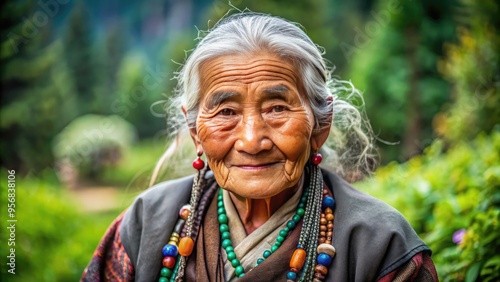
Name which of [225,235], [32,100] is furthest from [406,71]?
[225,235]

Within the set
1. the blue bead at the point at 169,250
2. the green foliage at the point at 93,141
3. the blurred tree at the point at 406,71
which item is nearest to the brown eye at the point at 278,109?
the blue bead at the point at 169,250

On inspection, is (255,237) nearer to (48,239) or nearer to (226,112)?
(226,112)

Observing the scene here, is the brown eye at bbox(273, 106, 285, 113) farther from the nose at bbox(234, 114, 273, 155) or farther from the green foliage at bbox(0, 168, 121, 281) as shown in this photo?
the green foliage at bbox(0, 168, 121, 281)

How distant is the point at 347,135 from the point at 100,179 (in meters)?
10.3

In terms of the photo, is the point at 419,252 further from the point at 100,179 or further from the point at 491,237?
the point at 100,179

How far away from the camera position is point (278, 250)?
2.22 meters

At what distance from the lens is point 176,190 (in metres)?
2.54

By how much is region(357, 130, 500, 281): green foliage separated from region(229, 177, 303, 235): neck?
3.57 ft

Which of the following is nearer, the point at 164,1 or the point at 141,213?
the point at 141,213

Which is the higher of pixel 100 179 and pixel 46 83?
pixel 46 83

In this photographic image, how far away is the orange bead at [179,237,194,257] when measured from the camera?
2.29 meters

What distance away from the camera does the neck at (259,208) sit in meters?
2.37

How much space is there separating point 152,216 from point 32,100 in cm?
957

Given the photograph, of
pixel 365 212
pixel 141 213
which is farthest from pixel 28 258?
pixel 365 212
